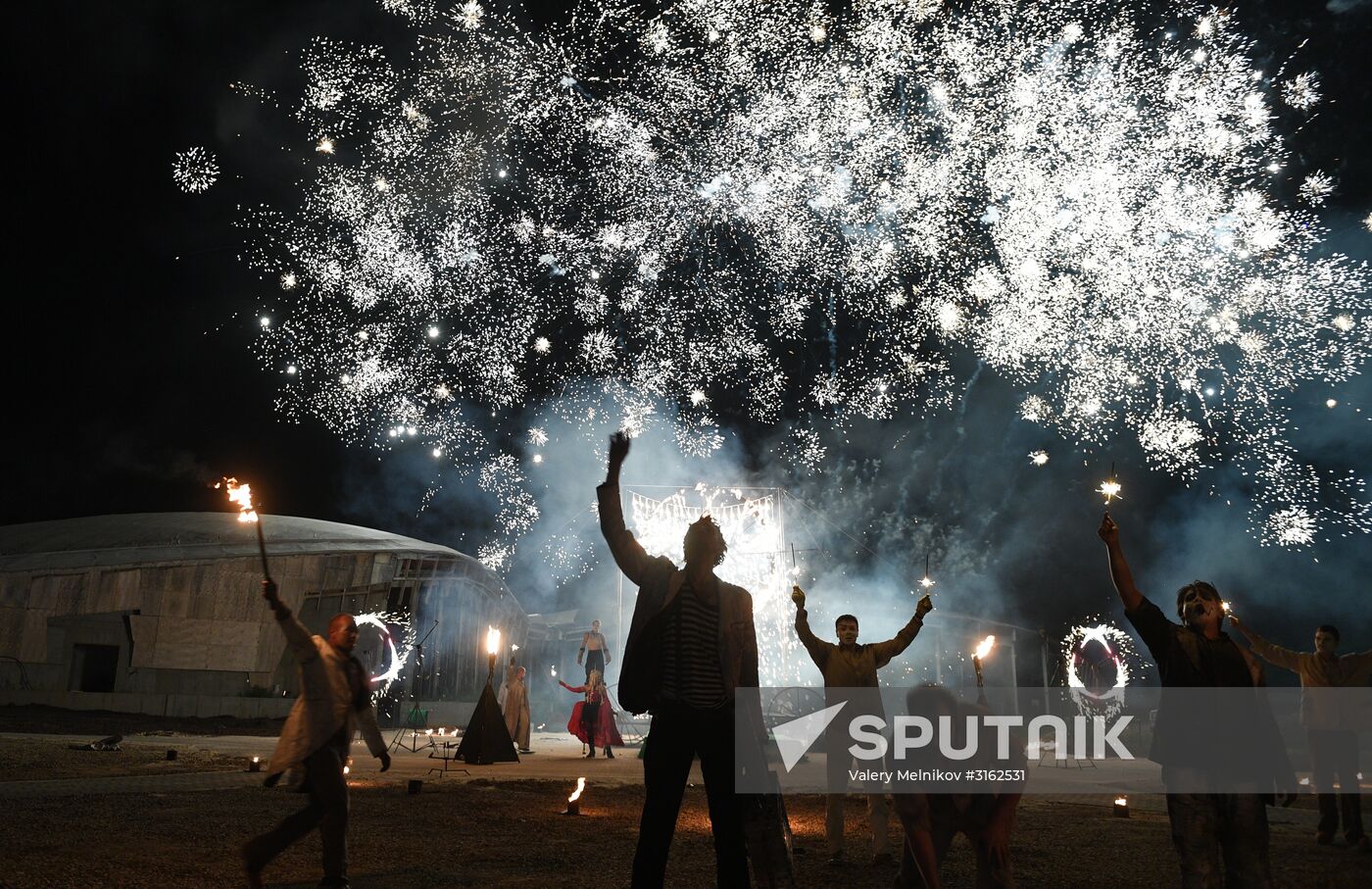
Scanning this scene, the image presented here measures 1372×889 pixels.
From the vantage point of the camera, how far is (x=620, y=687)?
3.97 meters

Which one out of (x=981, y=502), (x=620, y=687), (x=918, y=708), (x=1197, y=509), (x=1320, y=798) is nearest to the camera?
(x=620, y=687)

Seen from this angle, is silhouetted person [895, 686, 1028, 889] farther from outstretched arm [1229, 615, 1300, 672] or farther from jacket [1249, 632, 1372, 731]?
jacket [1249, 632, 1372, 731]

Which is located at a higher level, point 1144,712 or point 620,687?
point 620,687

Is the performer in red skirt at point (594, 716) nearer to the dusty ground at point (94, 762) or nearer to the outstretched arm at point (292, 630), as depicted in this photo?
the dusty ground at point (94, 762)

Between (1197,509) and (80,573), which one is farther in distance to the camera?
(1197,509)

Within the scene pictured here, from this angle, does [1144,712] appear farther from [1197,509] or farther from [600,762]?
[600,762]

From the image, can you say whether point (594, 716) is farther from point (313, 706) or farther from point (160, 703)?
point (160, 703)

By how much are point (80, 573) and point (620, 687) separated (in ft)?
81.8

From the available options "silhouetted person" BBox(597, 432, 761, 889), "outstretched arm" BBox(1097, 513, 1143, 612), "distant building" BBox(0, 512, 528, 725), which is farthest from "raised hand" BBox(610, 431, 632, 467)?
"distant building" BBox(0, 512, 528, 725)

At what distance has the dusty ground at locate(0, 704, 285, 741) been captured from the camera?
60.2 feet

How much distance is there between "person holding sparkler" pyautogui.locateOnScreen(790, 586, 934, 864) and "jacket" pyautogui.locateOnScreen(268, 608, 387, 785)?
3165mm

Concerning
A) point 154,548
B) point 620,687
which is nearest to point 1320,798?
point 620,687

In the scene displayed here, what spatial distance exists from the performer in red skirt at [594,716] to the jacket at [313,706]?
36.4 feet

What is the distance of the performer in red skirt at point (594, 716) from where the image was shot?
16.7 meters
